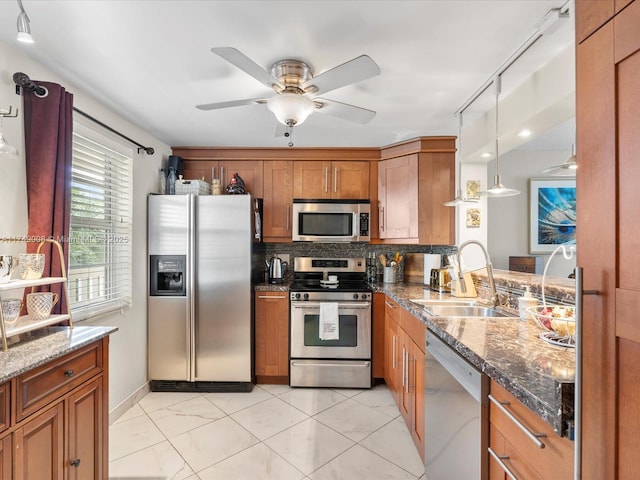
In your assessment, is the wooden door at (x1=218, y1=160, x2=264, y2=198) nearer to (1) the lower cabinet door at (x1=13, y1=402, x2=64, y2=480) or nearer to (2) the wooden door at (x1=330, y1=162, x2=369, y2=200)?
(2) the wooden door at (x1=330, y1=162, x2=369, y2=200)

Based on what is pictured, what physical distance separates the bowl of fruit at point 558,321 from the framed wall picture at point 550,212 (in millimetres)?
1903

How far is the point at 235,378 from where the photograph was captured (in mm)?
2895

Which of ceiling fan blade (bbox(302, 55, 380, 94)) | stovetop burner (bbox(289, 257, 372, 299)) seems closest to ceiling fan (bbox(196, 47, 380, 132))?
ceiling fan blade (bbox(302, 55, 380, 94))

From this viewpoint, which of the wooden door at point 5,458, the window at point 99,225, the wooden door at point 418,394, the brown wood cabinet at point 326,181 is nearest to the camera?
the wooden door at point 5,458

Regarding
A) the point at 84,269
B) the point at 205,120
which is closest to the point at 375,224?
the point at 205,120

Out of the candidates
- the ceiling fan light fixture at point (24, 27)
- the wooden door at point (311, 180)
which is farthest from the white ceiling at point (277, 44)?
the wooden door at point (311, 180)

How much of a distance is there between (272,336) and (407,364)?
1.36m

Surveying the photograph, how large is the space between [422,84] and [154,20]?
145cm

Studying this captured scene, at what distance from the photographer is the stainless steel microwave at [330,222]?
325 cm

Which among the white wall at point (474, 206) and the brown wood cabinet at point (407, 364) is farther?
the white wall at point (474, 206)

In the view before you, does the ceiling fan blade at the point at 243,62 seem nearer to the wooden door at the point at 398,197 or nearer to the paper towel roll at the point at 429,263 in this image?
the wooden door at the point at 398,197

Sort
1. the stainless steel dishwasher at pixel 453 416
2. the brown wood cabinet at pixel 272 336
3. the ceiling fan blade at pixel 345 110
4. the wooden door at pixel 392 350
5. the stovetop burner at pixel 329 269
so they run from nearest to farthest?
1. the stainless steel dishwasher at pixel 453 416
2. the ceiling fan blade at pixel 345 110
3. the wooden door at pixel 392 350
4. the brown wood cabinet at pixel 272 336
5. the stovetop burner at pixel 329 269

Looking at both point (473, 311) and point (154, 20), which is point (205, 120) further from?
point (473, 311)

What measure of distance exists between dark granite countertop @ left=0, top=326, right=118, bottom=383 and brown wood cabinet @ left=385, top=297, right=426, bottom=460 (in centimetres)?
172
